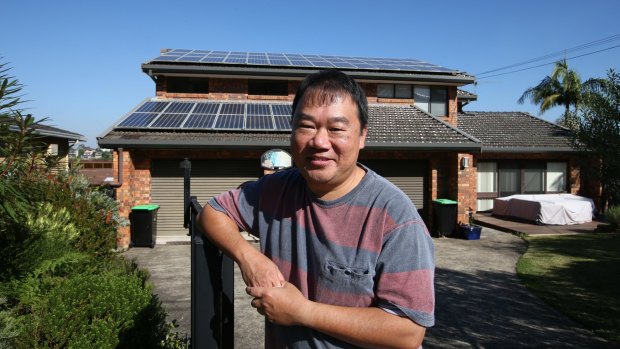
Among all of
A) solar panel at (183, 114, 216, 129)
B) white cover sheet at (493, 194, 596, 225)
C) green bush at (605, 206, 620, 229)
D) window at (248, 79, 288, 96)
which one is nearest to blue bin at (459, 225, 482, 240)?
white cover sheet at (493, 194, 596, 225)

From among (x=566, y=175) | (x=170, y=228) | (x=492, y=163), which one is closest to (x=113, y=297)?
(x=170, y=228)

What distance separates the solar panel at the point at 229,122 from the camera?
11.5 metres

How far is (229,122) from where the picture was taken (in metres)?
11.9

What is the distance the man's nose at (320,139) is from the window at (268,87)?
43.7 feet

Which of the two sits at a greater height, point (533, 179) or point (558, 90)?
point (558, 90)

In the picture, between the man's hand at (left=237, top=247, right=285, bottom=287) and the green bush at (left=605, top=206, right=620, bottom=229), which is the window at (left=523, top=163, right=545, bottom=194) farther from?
the man's hand at (left=237, top=247, right=285, bottom=287)

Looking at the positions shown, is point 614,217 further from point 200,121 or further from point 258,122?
point 200,121

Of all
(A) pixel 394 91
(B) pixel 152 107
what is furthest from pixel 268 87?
(A) pixel 394 91

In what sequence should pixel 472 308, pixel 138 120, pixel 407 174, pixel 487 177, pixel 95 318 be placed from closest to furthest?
pixel 95 318 → pixel 472 308 → pixel 138 120 → pixel 407 174 → pixel 487 177

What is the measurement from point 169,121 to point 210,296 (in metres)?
10.8

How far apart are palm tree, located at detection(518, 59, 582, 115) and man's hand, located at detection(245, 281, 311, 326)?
30087 millimetres

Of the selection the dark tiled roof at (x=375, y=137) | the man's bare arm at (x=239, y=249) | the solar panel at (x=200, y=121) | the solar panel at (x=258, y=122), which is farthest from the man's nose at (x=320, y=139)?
the solar panel at (x=200, y=121)

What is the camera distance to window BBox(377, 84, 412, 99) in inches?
592

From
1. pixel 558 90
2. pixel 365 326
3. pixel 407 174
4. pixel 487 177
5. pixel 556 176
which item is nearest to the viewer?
pixel 365 326
